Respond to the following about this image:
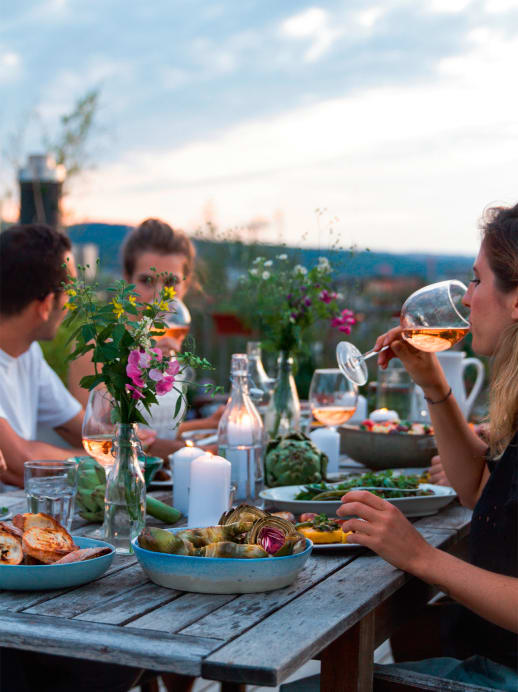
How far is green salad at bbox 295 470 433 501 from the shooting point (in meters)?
1.77

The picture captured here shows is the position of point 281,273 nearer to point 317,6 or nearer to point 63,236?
point 63,236

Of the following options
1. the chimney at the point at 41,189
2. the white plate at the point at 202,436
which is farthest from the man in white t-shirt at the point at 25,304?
the chimney at the point at 41,189

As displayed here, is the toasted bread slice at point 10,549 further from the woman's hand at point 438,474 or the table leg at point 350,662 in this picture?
the woman's hand at point 438,474

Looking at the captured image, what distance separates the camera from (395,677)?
1.37 meters

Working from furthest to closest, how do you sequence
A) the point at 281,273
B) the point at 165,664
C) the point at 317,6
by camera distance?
1. the point at 317,6
2. the point at 281,273
3. the point at 165,664

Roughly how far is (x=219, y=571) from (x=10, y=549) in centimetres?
32

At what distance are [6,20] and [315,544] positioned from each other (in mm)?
6555

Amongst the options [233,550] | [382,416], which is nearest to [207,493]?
Result: [233,550]

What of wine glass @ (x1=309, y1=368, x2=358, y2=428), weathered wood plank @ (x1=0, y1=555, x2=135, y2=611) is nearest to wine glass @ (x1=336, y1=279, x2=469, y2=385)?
wine glass @ (x1=309, y1=368, x2=358, y2=428)

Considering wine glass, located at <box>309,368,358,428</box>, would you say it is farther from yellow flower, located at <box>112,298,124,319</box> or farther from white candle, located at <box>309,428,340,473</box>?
yellow flower, located at <box>112,298,124,319</box>

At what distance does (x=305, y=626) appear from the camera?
109cm

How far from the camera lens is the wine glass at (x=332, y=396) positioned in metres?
2.45

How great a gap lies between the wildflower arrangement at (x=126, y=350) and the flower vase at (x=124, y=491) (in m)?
0.04

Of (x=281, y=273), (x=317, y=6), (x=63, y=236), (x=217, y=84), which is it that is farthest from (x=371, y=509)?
(x=217, y=84)
